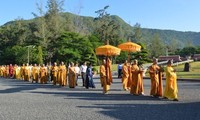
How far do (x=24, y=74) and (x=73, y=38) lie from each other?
91.7ft

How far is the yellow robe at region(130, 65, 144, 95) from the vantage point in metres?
19.7

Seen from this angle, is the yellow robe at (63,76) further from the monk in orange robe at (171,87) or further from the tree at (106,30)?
the tree at (106,30)

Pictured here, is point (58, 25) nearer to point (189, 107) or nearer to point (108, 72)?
point (108, 72)

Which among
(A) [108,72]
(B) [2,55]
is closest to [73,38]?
(B) [2,55]

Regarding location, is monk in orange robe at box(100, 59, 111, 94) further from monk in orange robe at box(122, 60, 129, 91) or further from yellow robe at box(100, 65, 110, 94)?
monk in orange robe at box(122, 60, 129, 91)

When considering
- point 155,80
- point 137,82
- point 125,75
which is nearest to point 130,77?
point 125,75

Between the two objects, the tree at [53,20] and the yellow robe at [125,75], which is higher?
the tree at [53,20]

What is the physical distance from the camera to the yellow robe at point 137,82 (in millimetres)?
19703

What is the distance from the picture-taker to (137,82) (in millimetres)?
19922

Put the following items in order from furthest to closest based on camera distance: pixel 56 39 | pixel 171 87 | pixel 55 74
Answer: pixel 56 39 → pixel 55 74 → pixel 171 87

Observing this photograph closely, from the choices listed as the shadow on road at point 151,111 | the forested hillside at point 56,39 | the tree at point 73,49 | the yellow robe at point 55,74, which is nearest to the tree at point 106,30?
the forested hillside at point 56,39

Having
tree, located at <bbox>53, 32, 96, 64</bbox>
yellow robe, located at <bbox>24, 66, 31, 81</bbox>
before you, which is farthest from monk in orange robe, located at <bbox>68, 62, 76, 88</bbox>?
tree, located at <bbox>53, 32, 96, 64</bbox>

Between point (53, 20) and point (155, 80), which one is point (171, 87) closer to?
point (155, 80)

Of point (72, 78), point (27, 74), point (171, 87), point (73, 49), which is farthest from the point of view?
point (73, 49)
